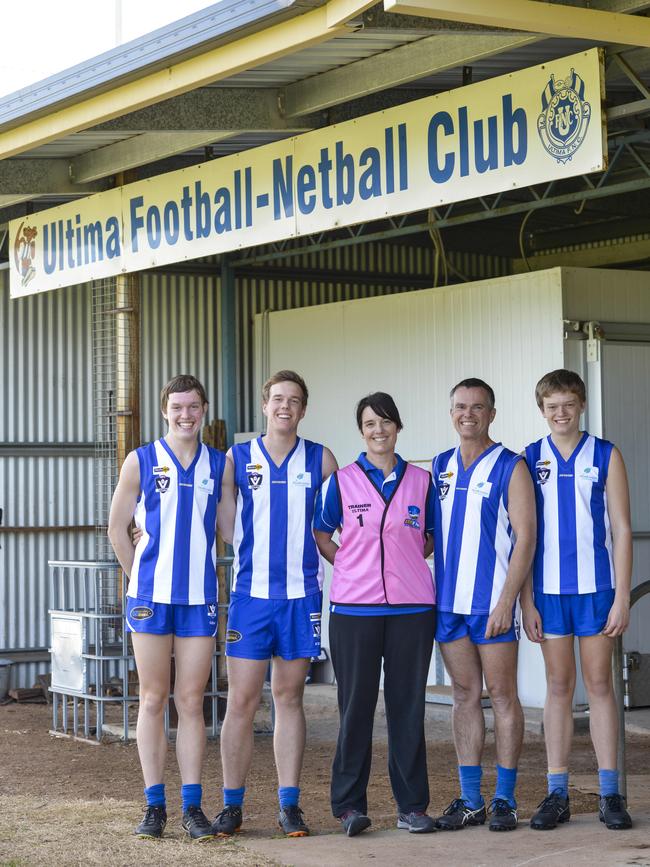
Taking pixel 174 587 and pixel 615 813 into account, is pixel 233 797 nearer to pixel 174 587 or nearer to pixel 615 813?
pixel 174 587

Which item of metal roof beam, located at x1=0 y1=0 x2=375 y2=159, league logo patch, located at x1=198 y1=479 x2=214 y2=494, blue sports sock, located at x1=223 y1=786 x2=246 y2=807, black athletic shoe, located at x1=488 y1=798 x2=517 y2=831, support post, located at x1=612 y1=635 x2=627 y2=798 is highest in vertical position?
metal roof beam, located at x1=0 y1=0 x2=375 y2=159

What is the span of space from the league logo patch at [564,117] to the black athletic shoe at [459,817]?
2669mm

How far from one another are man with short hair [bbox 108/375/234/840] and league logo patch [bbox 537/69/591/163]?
179 cm

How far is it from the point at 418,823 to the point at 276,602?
1038 mm

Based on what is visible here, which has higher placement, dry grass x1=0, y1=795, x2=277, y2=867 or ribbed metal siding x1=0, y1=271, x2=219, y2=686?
ribbed metal siding x1=0, y1=271, x2=219, y2=686

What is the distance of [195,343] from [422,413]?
2.87 meters

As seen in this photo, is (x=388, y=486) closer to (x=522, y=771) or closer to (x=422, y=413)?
(x=522, y=771)

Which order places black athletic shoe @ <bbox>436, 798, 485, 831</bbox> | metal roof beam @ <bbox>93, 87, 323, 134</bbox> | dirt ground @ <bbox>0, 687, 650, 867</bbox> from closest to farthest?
dirt ground @ <bbox>0, 687, 650, 867</bbox> < black athletic shoe @ <bbox>436, 798, 485, 831</bbox> < metal roof beam @ <bbox>93, 87, 323, 134</bbox>

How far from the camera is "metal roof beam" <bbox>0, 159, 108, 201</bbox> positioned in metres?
9.04

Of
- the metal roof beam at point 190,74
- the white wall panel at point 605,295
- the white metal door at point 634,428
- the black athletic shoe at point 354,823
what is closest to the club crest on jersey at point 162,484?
the black athletic shoe at point 354,823

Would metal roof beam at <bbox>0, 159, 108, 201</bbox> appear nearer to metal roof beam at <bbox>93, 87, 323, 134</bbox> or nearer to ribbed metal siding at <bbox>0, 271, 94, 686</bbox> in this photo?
metal roof beam at <bbox>93, 87, 323, 134</bbox>

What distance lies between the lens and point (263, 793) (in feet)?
23.3

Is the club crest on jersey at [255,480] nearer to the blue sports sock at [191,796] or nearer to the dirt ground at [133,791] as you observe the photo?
the blue sports sock at [191,796]

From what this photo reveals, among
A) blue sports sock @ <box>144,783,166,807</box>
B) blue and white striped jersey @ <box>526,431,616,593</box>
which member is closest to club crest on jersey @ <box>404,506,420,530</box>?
blue and white striped jersey @ <box>526,431,616,593</box>
